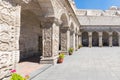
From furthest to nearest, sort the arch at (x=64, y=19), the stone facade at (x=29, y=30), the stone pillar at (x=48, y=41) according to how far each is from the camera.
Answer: the arch at (x=64, y=19) < the stone pillar at (x=48, y=41) < the stone facade at (x=29, y=30)

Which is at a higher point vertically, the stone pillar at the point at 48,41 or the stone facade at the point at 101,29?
the stone facade at the point at 101,29

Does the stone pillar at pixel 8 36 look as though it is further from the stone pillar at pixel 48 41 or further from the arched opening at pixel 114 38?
the arched opening at pixel 114 38

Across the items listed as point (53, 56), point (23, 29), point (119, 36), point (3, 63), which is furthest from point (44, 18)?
point (119, 36)

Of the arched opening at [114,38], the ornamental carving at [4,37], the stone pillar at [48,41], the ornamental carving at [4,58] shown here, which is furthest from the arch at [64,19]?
A: the arched opening at [114,38]

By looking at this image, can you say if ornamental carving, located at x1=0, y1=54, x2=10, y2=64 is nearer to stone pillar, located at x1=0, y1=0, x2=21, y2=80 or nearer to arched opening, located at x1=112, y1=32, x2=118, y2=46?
stone pillar, located at x1=0, y1=0, x2=21, y2=80

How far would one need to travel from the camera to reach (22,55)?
11781mm

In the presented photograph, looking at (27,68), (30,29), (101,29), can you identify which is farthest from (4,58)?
(101,29)

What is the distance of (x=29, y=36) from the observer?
13422 mm

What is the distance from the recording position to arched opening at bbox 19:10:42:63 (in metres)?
11.8

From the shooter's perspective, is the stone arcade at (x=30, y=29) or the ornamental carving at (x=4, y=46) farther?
the stone arcade at (x=30, y=29)

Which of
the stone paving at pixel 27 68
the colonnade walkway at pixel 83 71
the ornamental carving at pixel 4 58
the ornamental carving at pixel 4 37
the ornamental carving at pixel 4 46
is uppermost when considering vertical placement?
the ornamental carving at pixel 4 37

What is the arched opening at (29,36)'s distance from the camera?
38.8 feet

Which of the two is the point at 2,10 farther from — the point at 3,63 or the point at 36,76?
the point at 36,76

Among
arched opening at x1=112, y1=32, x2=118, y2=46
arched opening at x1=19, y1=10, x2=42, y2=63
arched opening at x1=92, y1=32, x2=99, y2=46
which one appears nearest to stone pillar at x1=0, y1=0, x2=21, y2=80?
arched opening at x1=19, y1=10, x2=42, y2=63
